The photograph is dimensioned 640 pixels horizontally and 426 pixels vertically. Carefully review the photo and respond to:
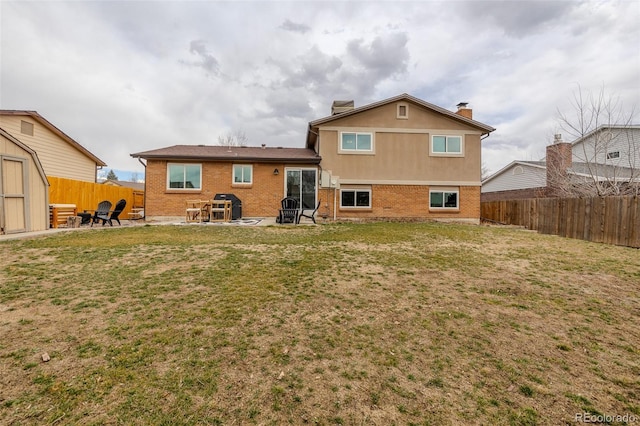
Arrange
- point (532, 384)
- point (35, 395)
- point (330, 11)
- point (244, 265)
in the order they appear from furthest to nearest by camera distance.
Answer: point (330, 11) < point (244, 265) < point (532, 384) < point (35, 395)

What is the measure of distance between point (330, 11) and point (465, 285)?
45.3ft

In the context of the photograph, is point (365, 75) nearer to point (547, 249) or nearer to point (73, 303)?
point (547, 249)

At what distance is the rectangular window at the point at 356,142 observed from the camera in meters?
14.8

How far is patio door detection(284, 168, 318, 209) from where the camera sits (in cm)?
1472

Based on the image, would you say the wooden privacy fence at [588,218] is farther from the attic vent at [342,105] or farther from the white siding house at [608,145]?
the attic vent at [342,105]

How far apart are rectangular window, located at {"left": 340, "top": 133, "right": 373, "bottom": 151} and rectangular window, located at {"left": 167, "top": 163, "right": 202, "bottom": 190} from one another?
7.83 meters

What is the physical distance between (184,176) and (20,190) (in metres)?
6.10

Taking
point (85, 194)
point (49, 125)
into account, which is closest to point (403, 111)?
point (85, 194)

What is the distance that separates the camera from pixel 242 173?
47.7ft

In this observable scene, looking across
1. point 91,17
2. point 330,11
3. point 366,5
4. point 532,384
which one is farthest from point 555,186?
point 91,17

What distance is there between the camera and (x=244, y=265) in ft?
17.4

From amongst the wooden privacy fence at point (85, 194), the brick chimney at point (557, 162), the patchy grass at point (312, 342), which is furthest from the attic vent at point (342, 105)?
the wooden privacy fence at point (85, 194)

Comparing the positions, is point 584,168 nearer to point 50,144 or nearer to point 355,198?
point 355,198

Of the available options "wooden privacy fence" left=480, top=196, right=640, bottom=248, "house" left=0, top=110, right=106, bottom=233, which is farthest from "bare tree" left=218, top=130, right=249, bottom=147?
"wooden privacy fence" left=480, top=196, right=640, bottom=248
